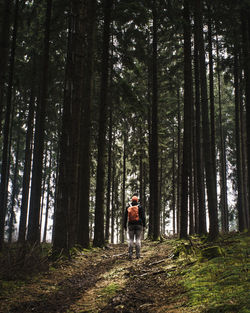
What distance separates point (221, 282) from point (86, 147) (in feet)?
31.2

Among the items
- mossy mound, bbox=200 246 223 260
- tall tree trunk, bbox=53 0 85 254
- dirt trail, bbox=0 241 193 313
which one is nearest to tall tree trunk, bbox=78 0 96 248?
tall tree trunk, bbox=53 0 85 254

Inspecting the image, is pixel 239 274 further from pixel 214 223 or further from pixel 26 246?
pixel 214 223

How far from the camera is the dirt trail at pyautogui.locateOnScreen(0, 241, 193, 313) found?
4.62 meters

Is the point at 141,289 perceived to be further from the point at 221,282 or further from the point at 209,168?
the point at 209,168

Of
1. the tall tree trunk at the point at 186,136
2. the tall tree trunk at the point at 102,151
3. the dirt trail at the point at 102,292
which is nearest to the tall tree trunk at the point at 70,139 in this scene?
the dirt trail at the point at 102,292

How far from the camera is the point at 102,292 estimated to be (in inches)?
224

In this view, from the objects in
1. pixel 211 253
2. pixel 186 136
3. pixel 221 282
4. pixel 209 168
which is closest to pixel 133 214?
pixel 209 168

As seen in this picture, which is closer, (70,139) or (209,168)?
(70,139)

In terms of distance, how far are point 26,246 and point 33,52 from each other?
43.2ft

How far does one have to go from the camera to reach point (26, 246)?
750 centimetres

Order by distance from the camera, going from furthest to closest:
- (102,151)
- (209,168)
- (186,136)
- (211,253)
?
(186,136), (102,151), (209,168), (211,253)

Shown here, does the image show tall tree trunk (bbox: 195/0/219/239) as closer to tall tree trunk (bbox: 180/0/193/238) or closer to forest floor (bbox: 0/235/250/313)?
tall tree trunk (bbox: 180/0/193/238)

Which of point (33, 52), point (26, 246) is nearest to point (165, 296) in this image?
point (26, 246)

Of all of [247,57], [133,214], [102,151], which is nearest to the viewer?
[133,214]
